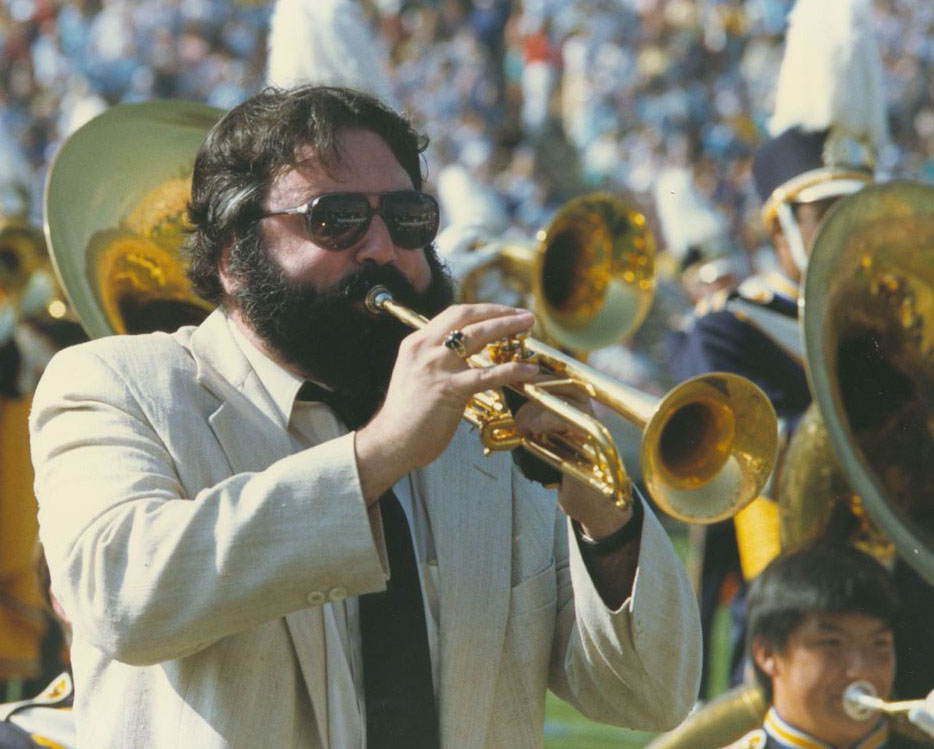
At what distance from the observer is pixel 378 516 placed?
7.93ft

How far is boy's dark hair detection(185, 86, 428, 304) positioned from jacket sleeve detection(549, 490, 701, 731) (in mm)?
639

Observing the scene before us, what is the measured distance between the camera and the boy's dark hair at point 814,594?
12.6 ft

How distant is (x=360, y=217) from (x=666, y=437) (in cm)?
52

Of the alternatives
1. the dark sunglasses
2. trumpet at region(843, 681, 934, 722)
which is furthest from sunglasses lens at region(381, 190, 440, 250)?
trumpet at region(843, 681, 934, 722)

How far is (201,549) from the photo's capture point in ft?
7.52

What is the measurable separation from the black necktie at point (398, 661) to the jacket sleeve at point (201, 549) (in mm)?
174

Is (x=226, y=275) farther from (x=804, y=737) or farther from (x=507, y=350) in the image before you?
(x=804, y=737)

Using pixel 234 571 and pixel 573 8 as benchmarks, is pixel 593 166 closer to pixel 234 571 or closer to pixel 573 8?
pixel 573 8

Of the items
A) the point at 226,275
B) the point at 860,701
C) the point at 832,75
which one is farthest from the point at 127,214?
the point at 832,75

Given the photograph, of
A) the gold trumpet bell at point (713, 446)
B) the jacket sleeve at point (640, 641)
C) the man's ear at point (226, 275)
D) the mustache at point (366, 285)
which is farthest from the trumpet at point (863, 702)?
the man's ear at point (226, 275)

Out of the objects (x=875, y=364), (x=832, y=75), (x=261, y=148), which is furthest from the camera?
(x=832, y=75)

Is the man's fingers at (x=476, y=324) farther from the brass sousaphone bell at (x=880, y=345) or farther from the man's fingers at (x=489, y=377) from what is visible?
the brass sousaphone bell at (x=880, y=345)

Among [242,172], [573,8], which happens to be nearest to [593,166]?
[573,8]

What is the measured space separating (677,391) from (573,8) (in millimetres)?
16663
